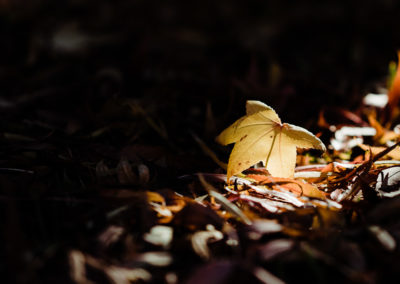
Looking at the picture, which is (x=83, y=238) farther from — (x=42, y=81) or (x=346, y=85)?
(x=346, y=85)

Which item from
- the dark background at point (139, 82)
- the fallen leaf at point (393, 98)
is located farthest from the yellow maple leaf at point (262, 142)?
the fallen leaf at point (393, 98)

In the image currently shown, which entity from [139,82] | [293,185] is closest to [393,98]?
[293,185]

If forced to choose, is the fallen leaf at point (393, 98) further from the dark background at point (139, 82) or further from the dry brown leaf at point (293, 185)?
the dry brown leaf at point (293, 185)

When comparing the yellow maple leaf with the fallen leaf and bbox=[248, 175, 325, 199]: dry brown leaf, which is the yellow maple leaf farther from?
the fallen leaf

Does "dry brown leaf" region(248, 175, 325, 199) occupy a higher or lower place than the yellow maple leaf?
lower

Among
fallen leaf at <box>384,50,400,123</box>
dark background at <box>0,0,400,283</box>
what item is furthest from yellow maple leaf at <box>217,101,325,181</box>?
fallen leaf at <box>384,50,400,123</box>

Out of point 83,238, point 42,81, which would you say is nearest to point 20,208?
point 83,238
